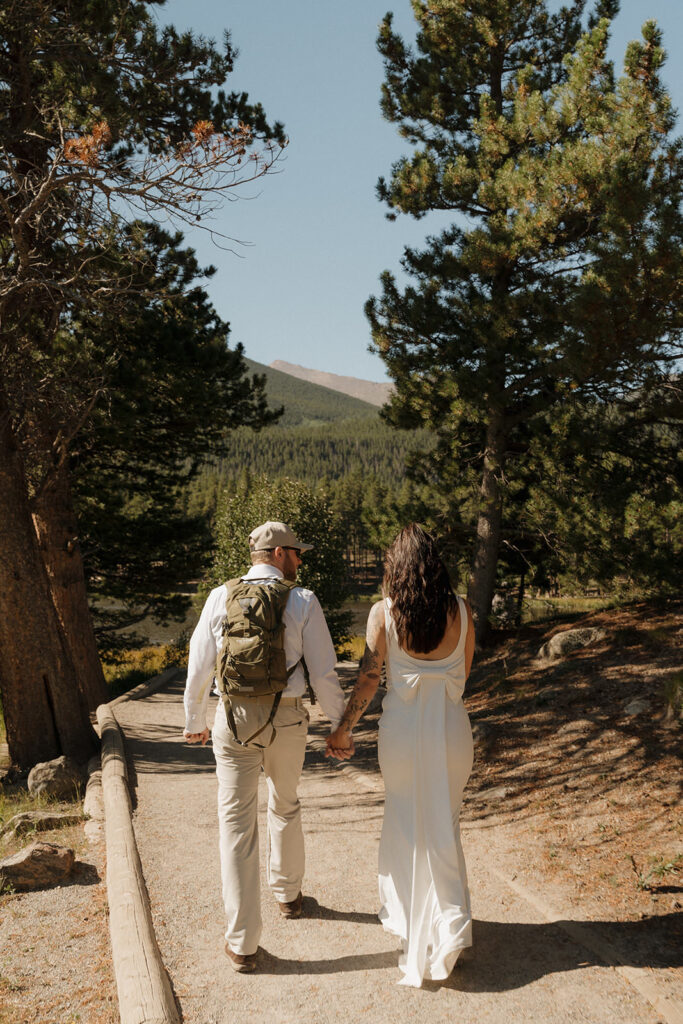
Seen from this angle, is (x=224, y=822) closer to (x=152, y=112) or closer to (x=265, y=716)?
(x=265, y=716)

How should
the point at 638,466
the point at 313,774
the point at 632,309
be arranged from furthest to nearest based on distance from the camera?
the point at 638,466
the point at 313,774
the point at 632,309

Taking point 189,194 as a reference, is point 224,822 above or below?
below

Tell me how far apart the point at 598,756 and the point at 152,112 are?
8.81m

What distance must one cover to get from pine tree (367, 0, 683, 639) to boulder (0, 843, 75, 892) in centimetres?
649

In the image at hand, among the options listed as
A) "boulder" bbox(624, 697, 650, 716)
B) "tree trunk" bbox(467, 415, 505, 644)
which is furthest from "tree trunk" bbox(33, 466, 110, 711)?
"boulder" bbox(624, 697, 650, 716)

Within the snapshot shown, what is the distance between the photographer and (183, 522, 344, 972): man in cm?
337

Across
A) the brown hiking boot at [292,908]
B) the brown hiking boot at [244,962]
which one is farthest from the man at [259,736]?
the brown hiking boot at [292,908]

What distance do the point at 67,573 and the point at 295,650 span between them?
8.22 metres

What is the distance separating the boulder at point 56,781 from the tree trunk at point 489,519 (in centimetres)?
565

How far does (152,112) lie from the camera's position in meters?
9.35

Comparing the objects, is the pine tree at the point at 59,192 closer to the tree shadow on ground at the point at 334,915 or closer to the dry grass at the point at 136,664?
the tree shadow on ground at the point at 334,915

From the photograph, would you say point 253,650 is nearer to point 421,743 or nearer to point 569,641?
point 421,743

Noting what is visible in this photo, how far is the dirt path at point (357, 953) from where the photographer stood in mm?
3035

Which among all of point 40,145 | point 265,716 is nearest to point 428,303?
point 40,145
